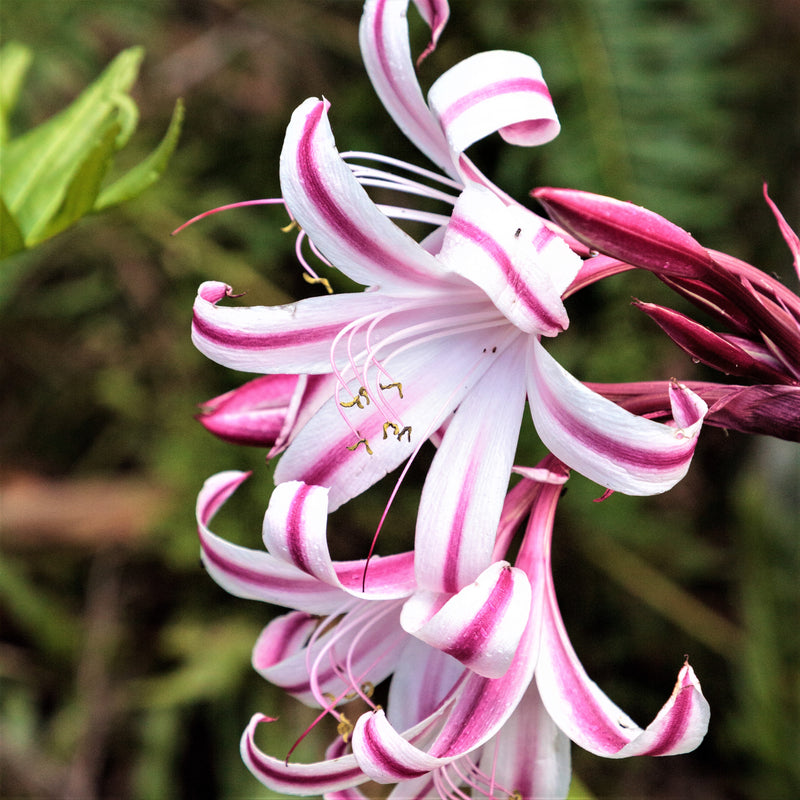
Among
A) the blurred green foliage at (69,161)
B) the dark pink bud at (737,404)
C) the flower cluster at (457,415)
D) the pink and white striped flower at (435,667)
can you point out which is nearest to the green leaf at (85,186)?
the blurred green foliage at (69,161)

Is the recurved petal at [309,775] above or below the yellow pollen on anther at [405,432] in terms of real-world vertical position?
below

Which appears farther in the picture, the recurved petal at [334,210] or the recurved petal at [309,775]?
the recurved petal at [309,775]

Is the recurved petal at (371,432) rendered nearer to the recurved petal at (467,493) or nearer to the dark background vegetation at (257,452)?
the recurved petal at (467,493)

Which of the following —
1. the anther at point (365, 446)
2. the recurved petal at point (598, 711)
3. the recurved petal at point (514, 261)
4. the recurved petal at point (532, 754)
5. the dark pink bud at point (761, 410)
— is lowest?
the recurved petal at point (532, 754)

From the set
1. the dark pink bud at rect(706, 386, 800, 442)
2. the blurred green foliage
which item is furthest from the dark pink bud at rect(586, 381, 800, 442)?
the blurred green foliage

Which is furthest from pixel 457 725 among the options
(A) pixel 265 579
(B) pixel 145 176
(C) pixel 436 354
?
(B) pixel 145 176

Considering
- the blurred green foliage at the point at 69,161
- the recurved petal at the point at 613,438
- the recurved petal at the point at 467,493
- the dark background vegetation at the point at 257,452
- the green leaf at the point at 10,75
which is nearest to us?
the recurved petal at the point at 613,438

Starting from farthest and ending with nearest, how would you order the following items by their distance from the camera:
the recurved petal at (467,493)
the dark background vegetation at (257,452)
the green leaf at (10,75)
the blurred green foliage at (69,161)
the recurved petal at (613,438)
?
the dark background vegetation at (257,452), the green leaf at (10,75), the blurred green foliage at (69,161), the recurved petal at (467,493), the recurved petal at (613,438)

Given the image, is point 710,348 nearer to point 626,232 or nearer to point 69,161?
point 626,232

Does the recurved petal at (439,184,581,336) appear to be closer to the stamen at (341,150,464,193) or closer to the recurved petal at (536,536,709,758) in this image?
the stamen at (341,150,464,193)
